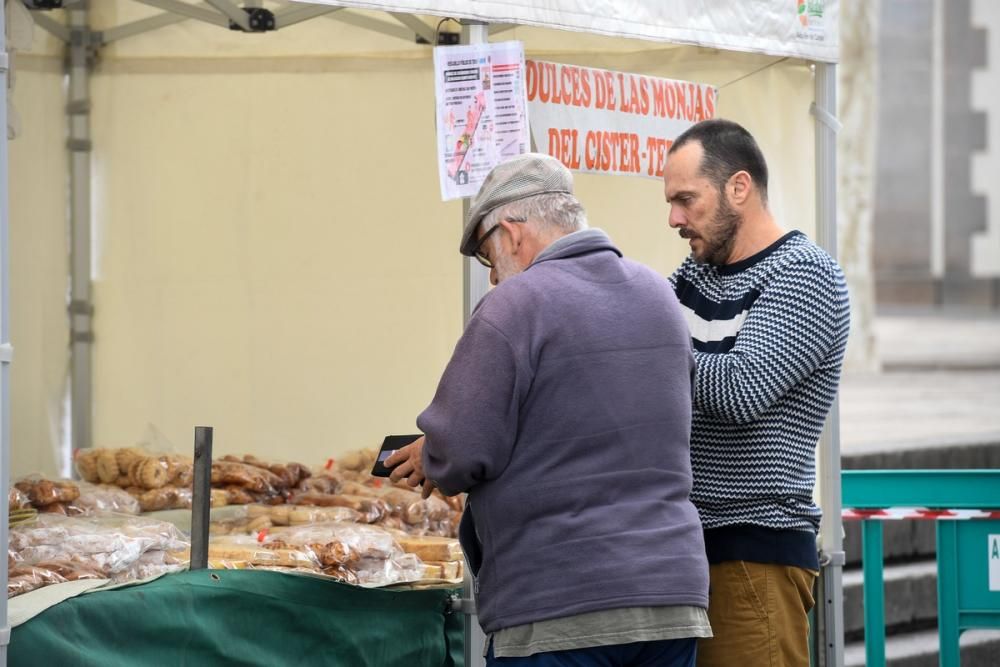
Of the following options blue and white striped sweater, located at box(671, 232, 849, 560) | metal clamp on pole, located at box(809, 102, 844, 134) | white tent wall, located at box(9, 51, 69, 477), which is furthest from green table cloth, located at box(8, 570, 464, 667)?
white tent wall, located at box(9, 51, 69, 477)

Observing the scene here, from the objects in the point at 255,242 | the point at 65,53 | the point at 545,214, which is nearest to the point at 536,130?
the point at 545,214

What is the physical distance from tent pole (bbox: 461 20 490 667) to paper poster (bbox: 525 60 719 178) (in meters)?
0.25

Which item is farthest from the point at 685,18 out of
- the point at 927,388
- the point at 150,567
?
the point at 927,388

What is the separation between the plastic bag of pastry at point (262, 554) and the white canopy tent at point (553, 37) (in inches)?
23.5

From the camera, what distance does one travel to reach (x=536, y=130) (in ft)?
12.1

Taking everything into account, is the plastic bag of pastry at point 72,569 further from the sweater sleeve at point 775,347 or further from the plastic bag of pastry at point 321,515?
the sweater sleeve at point 775,347

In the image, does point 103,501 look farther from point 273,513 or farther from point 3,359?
point 3,359

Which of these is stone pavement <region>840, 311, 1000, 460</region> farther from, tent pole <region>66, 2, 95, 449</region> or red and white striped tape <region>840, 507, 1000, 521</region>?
tent pole <region>66, 2, 95, 449</region>

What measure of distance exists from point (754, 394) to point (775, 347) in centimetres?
11

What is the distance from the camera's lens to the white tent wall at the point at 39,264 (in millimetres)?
5062

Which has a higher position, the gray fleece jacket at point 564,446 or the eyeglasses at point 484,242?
the eyeglasses at point 484,242

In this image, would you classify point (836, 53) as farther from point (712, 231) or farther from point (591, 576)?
point (591, 576)

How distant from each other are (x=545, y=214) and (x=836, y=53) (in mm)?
2089

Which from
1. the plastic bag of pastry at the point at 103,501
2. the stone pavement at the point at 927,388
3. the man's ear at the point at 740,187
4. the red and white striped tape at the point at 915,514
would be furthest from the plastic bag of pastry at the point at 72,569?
the stone pavement at the point at 927,388
